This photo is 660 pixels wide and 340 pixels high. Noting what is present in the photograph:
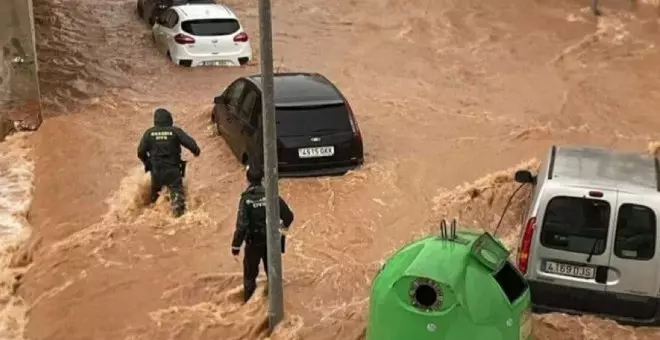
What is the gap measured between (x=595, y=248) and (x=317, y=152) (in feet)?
17.7

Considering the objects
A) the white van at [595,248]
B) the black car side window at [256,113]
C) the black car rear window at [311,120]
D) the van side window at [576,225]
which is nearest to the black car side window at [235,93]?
the black car side window at [256,113]

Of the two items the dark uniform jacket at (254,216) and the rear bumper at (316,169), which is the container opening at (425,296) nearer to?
the dark uniform jacket at (254,216)

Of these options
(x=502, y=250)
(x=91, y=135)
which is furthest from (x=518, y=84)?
(x=502, y=250)

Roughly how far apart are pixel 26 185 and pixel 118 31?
1013 centimetres

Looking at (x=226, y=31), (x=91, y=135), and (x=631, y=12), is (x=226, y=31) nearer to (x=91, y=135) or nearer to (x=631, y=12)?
(x=91, y=135)

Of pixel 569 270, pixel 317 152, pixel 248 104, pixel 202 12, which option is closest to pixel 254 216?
pixel 569 270

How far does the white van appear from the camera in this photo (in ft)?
27.5

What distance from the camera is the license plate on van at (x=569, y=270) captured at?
8.49 metres

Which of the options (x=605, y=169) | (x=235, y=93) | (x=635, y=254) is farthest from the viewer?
(x=235, y=93)

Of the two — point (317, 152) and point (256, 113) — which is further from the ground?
point (256, 113)

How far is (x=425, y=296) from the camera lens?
6465mm

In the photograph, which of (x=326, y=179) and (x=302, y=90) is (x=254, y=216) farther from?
(x=302, y=90)

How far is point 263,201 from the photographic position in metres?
9.30

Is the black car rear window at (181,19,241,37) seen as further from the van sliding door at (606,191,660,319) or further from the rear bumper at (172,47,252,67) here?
the van sliding door at (606,191,660,319)
